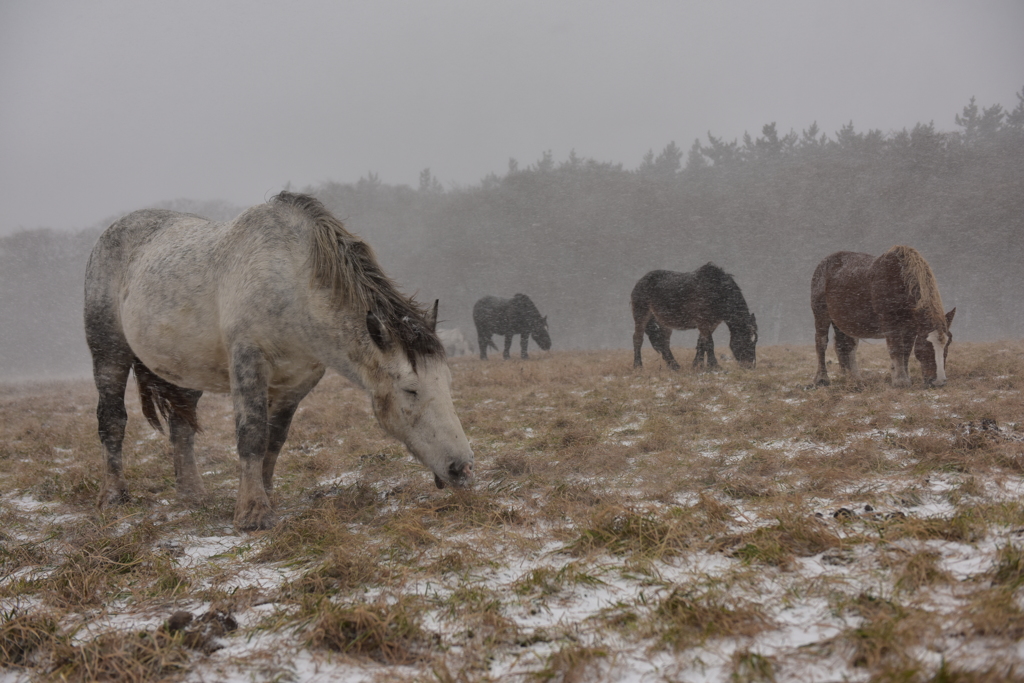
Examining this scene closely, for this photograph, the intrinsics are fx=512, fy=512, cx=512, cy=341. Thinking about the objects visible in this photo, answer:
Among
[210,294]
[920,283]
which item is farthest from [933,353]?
[210,294]

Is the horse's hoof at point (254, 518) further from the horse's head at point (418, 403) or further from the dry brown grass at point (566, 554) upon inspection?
the horse's head at point (418, 403)

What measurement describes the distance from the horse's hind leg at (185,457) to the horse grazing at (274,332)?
0.02 metres

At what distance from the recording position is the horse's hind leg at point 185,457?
15.2ft

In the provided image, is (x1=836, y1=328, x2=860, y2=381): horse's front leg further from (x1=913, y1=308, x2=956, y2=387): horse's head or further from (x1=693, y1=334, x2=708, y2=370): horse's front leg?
(x1=693, y1=334, x2=708, y2=370): horse's front leg

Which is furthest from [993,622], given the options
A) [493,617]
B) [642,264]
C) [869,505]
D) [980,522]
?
[642,264]

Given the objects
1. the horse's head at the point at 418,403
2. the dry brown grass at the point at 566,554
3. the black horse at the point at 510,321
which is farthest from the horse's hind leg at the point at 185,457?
the black horse at the point at 510,321

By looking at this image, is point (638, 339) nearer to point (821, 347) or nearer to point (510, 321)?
point (821, 347)

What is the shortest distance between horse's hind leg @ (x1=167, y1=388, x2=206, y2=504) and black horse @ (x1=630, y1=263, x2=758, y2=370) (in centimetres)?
992

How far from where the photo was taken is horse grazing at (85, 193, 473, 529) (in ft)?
11.9

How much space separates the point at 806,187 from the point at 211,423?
3805cm

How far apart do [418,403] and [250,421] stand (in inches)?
47.7

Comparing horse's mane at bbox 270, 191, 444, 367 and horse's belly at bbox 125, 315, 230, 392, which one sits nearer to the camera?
horse's mane at bbox 270, 191, 444, 367

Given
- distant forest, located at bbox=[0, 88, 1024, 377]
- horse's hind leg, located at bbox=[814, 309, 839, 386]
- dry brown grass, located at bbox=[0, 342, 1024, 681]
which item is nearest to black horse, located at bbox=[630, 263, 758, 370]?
horse's hind leg, located at bbox=[814, 309, 839, 386]

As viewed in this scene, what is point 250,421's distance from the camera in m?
3.66
